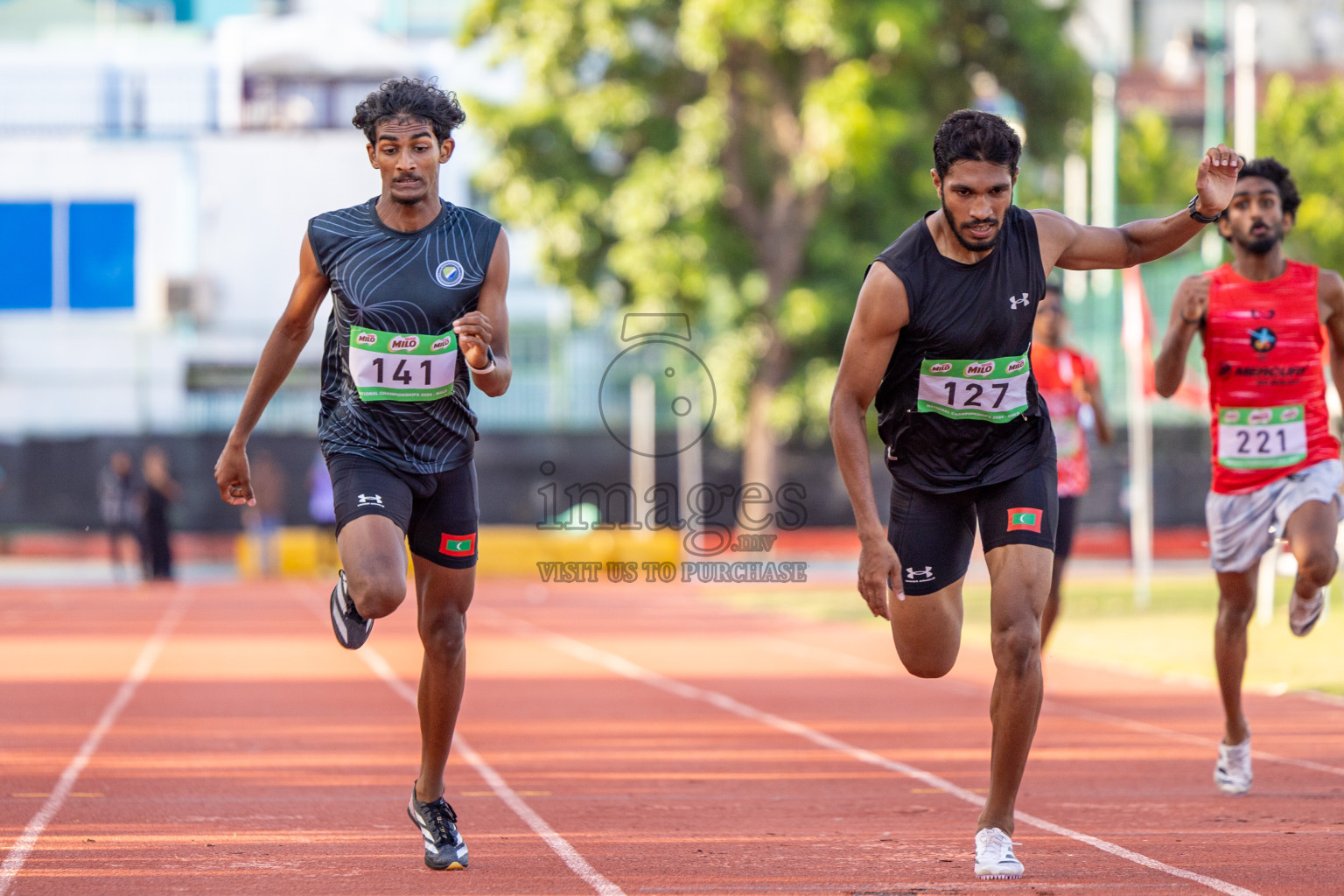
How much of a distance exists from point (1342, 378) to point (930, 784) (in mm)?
2241

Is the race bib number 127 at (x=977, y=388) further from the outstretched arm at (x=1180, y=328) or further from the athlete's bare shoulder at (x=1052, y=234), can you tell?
the outstretched arm at (x=1180, y=328)

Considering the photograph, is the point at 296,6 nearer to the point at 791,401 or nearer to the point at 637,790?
the point at 791,401

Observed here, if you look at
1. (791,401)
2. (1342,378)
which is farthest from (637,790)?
(791,401)

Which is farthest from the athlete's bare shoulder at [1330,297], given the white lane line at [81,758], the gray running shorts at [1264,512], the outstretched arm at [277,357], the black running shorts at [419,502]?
the white lane line at [81,758]

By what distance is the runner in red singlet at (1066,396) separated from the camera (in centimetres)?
977

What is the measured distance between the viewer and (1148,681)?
11398 mm

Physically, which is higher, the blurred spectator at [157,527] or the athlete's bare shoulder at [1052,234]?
the athlete's bare shoulder at [1052,234]

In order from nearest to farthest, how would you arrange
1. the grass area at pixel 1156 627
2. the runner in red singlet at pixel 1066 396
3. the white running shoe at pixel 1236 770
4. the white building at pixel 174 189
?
1. the white running shoe at pixel 1236 770
2. the runner in red singlet at pixel 1066 396
3. the grass area at pixel 1156 627
4. the white building at pixel 174 189

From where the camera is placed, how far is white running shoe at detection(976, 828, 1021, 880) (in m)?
5.08

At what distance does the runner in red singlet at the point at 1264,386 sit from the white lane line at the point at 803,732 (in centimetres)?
110

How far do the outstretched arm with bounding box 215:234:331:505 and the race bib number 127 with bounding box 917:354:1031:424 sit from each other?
1.81 m

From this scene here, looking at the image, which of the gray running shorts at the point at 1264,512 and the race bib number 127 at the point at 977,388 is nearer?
the race bib number 127 at the point at 977,388

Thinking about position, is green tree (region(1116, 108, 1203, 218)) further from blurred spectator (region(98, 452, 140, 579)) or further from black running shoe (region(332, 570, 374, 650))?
black running shoe (region(332, 570, 374, 650))

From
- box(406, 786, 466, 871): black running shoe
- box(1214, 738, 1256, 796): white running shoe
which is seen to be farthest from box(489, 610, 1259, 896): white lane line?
box(406, 786, 466, 871): black running shoe
